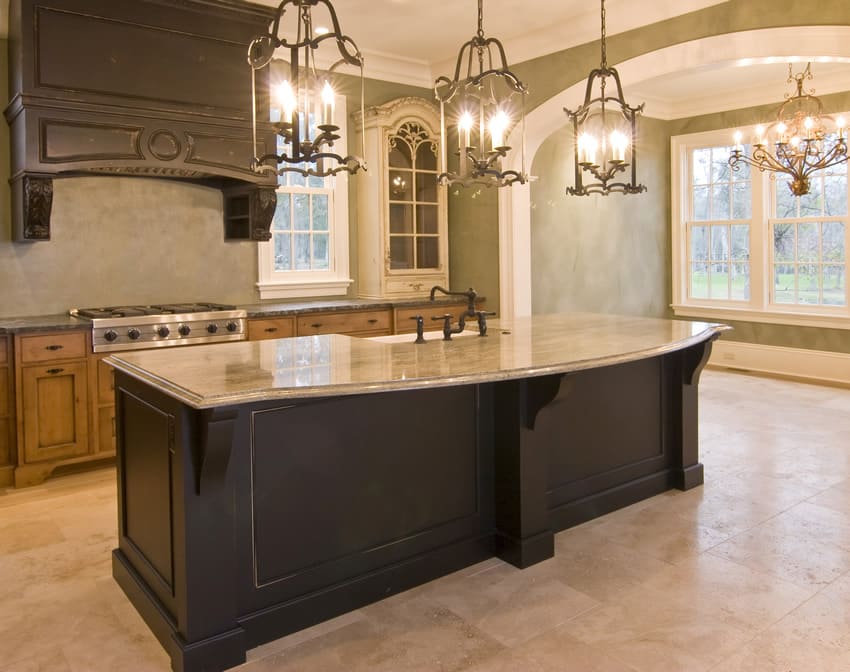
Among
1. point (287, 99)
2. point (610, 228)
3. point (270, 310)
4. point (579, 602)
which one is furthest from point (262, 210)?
point (610, 228)

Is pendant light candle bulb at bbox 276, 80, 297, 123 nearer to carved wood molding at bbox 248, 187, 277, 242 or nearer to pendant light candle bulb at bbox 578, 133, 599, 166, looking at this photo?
pendant light candle bulb at bbox 578, 133, 599, 166

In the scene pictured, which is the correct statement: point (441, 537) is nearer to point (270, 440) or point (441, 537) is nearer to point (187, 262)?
point (270, 440)

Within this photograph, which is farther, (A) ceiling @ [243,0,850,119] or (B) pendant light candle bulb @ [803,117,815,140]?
(B) pendant light candle bulb @ [803,117,815,140]

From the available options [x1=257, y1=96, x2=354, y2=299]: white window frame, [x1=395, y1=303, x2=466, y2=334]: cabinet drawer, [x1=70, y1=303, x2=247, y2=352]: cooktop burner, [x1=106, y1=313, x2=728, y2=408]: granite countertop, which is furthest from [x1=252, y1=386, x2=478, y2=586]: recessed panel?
[x1=257, y1=96, x2=354, y2=299]: white window frame

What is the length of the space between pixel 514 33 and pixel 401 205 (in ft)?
5.32

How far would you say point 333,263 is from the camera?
6.15 m

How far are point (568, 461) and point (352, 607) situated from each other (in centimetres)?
126

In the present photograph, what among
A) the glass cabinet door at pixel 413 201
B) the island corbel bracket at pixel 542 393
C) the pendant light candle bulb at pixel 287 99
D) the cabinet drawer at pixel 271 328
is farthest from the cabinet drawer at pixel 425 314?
the pendant light candle bulb at pixel 287 99

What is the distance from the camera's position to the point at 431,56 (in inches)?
244

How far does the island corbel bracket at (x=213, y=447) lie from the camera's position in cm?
218

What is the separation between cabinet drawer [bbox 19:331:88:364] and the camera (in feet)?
13.6

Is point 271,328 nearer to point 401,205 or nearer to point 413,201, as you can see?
point 401,205

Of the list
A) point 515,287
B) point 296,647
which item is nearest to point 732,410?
point 515,287

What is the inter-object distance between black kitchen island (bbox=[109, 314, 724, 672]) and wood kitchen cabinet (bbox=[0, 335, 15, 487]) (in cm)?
166
